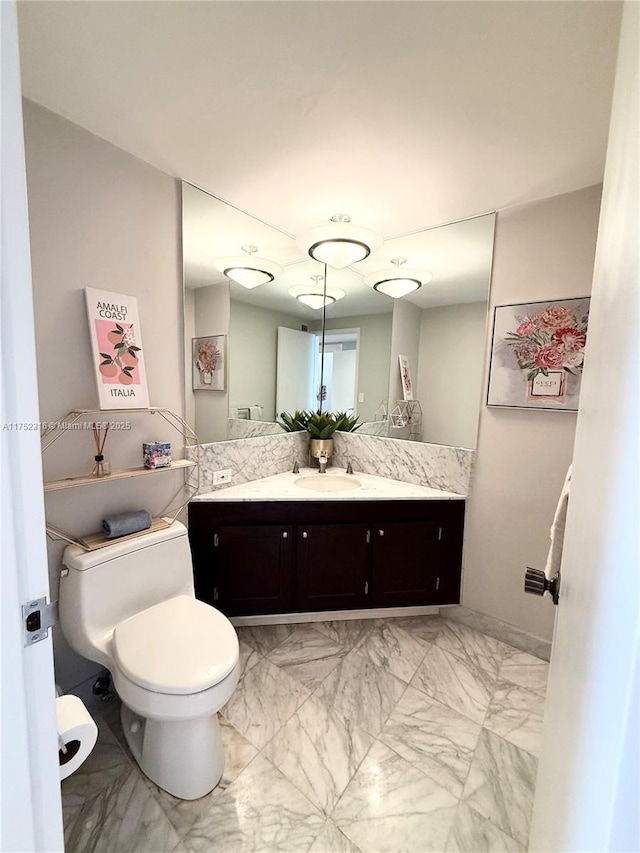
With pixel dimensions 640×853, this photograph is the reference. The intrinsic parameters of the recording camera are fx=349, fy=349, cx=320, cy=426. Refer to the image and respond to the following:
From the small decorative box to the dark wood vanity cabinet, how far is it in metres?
0.32

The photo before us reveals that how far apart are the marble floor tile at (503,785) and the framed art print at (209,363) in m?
2.04

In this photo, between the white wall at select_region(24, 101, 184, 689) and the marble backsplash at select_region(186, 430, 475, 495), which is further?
the marble backsplash at select_region(186, 430, 475, 495)

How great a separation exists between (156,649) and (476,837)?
3.99 ft

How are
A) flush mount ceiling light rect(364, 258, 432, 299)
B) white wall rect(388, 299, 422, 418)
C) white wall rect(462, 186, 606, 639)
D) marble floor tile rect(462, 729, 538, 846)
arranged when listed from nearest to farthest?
marble floor tile rect(462, 729, 538, 846)
white wall rect(462, 186, 606, 639)
flush mount ceiling light rect(364, 258, 432, 299)
white wall rect(388, 299, 422, 418)

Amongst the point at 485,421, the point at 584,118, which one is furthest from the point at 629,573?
the point at 485,421

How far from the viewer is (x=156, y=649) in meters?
1.24

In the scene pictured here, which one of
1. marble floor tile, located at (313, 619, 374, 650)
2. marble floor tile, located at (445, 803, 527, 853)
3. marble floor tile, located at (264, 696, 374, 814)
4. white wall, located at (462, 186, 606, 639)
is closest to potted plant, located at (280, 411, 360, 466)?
white wall, located at (462, 186, 606, 639)

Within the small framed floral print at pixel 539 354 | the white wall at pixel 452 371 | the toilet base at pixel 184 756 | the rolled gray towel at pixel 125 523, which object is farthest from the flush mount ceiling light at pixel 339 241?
the toilet base at pixel 184 756

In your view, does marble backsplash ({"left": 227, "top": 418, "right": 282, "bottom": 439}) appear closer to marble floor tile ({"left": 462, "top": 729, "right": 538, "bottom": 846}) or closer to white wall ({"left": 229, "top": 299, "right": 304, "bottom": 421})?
white wall ({"left": 229, "top": 299, "right": 304, "bottom": 421})

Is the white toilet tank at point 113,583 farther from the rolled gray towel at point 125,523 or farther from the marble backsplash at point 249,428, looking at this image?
the marble backsplash at point 249,428

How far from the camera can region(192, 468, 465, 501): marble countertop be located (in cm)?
191

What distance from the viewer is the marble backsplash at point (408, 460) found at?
2.09m

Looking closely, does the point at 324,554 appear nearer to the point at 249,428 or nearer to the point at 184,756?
the point at 249,428

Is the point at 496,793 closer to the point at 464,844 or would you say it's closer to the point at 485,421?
→ the point at 464,844
